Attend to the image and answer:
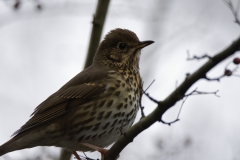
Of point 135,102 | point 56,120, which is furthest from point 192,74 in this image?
point 56,120

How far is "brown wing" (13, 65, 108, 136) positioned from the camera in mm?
5695

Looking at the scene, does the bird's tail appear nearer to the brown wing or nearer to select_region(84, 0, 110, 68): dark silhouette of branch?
the brown wing

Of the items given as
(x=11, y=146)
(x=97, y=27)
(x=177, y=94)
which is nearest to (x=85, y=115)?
(x=11, y=146)

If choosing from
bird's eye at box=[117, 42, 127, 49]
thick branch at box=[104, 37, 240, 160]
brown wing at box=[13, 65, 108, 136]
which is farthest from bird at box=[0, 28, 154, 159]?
thick branch at box=[104, 37, 240, 160]

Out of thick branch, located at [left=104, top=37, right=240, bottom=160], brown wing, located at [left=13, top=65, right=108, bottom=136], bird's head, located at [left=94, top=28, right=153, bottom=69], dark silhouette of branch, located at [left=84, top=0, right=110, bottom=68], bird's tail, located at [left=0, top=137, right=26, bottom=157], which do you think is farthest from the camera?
bird's head, located at [left=94, top=28, right=153, bottom=69]

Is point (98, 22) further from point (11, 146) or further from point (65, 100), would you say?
point (11, 146)

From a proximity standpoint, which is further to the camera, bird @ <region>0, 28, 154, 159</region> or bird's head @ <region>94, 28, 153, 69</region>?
bird's head @ <region>94, 28, 153, 69</region>

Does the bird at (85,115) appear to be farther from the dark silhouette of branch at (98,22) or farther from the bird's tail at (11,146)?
the dark silhouette of branch at (98,22)

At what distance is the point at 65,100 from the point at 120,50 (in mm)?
1200

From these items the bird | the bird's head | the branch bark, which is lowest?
the bird

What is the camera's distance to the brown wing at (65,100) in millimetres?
5695

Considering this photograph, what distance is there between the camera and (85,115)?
5672 mm

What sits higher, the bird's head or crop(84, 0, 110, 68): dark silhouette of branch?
crop(84, 0, 110, 68): dark silhouette of branch

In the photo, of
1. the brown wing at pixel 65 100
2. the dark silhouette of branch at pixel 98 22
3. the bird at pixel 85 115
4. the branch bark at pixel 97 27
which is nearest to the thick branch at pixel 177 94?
the bird at pixel 85 115
